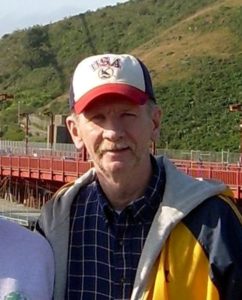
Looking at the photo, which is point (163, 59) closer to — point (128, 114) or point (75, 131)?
point (75, 131)

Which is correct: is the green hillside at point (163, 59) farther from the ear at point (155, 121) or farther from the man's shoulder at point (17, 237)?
the man's shoulder at point (17, 237)

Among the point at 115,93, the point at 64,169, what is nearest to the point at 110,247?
the point at 115,93

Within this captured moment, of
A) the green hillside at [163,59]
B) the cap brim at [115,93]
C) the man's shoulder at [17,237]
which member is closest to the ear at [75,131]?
the cap brim at [115,93]

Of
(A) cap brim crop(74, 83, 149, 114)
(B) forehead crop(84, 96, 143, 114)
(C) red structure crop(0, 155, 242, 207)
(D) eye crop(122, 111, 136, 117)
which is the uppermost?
(A) cap brim crop(74, 83, 149, 114)

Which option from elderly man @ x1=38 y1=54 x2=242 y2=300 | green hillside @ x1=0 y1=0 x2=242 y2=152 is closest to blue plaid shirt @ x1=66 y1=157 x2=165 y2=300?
elderly man @ x1=38 y1=54 x2=242 y2=300

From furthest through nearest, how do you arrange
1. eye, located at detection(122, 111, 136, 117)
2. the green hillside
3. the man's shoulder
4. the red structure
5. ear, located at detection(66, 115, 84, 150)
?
the green hillside
the red structure
ear, located at detection(66, 115, 84, 150)
eye, located at detection(122, 111, 136, 117)
the man's shoulder

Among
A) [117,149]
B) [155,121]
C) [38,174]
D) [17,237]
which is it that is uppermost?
[155,121]

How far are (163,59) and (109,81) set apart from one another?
8410cm

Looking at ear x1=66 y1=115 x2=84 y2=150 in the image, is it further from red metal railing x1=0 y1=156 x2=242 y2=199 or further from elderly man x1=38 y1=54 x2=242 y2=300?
red metal railing x1=0 y1=156 x2=242 y2=199

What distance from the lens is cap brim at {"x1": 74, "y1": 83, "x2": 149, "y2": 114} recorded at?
377 cm

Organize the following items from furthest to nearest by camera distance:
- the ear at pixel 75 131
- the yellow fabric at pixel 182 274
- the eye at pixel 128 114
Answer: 1. the ear at pixel 75 131
2. the eye at pixel 128 114
3. the yellow fabric at pixel 182 274

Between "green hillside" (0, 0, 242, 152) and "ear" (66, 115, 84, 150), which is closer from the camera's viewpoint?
"ear" (66, 115, 84, 150)

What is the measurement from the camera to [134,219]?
154 inches

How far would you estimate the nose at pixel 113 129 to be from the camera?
150 inches
